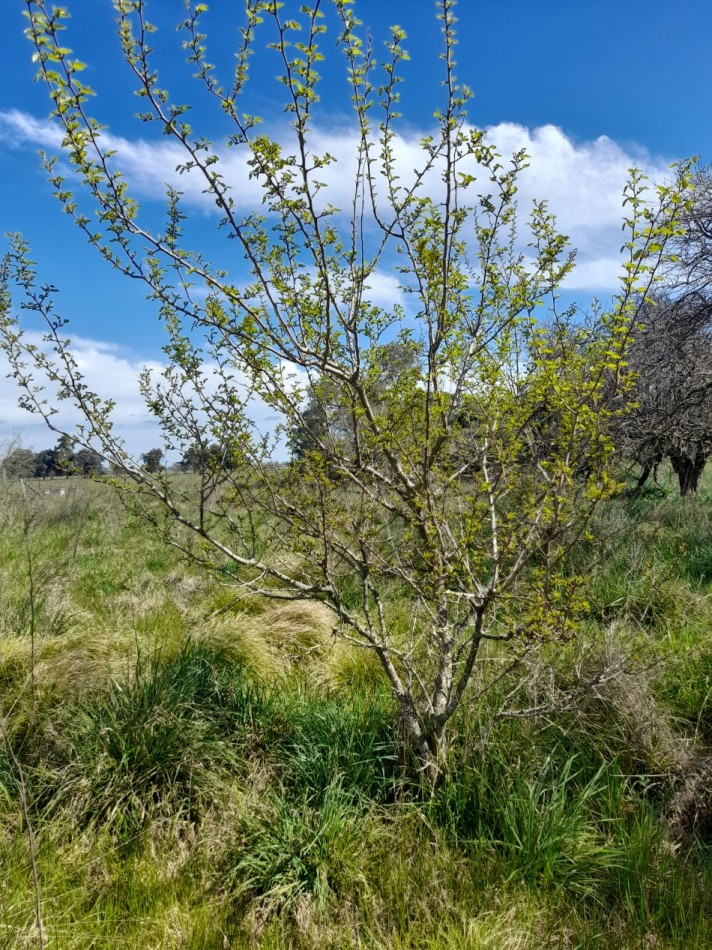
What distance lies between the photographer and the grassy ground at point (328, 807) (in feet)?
8.32

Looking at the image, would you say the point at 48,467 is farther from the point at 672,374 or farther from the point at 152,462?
the point at 672,374

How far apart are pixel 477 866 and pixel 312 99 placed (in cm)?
327

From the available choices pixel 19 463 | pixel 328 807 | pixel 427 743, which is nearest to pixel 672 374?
pixel 427 743

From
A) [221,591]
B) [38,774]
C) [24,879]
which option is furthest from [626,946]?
[221,591]

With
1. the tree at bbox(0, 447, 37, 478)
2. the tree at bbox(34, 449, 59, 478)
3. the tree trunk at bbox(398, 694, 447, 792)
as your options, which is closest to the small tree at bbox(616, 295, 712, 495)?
the tree trunk at bbox(398, 694, 447, 792)

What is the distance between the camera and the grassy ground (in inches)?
99.9

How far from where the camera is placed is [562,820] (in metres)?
2.82

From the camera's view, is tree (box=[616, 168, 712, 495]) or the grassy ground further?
tree (box=[616, 168, 712, 495])

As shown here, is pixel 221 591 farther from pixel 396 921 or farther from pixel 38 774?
pixel 396 921

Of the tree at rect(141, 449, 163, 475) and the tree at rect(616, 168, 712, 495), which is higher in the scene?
the tree at rect(616, 168, 712, 495)

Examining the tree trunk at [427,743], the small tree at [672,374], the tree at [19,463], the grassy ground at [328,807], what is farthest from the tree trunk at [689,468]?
the tree at [19,463]

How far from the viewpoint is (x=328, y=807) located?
2.93m

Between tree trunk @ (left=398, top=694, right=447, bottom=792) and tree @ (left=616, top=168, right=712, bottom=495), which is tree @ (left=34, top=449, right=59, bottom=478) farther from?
tree @ (left=616, top=168, right=712, bottom=495)

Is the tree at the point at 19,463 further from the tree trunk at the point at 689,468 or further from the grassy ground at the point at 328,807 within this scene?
the tree trunk at the point at 689,468
